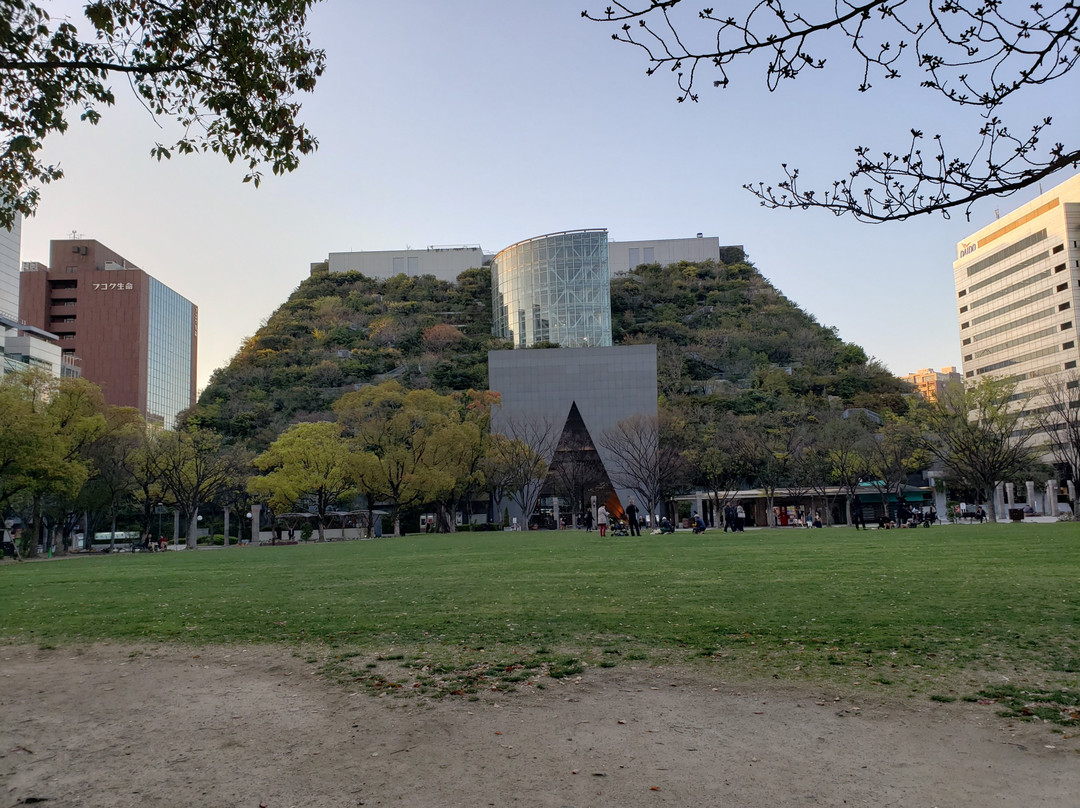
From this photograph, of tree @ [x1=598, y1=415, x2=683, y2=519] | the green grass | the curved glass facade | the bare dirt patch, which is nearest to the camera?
the bare dirt patch

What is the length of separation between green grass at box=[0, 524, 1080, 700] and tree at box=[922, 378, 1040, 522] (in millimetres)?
24592

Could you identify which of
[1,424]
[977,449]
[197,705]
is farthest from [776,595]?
[977,449]

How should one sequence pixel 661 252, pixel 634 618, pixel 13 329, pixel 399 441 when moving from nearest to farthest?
pixel 634 618
pixel 399 441
pixel 13 329
pixel 661 252

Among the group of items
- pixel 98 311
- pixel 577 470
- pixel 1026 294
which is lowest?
pixel 577 470

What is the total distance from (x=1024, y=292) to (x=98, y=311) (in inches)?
4358

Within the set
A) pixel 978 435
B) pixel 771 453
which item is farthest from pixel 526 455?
pixel 978 435

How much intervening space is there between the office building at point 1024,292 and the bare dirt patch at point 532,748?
268ft

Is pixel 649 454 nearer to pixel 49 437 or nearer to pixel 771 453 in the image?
pixel 771 453

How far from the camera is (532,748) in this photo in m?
4.52

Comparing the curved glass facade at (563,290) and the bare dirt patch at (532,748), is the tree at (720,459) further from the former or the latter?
the bare dirt patch at (532,748)

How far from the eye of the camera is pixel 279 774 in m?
4.22

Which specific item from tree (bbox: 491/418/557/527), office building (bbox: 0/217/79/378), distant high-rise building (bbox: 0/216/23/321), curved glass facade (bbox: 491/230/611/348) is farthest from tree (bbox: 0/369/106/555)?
curved glass facade (bbox: 491/230/611/348)

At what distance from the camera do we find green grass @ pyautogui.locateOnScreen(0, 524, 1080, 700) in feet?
20.7

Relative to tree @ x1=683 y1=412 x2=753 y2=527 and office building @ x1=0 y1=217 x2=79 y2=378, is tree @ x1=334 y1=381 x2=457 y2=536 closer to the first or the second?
tree @ x1=683 y1=412 x2=753 y2=527
